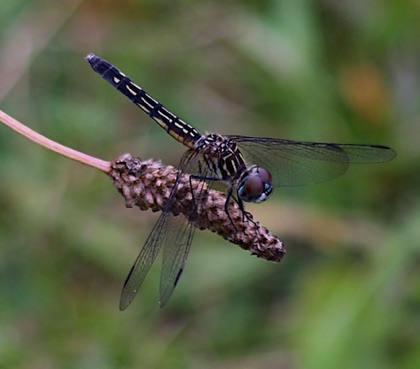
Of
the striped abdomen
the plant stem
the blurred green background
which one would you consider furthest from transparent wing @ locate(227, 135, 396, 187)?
the plant stem

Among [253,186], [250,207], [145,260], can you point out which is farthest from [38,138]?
[250,207]

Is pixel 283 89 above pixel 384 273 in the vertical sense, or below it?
above

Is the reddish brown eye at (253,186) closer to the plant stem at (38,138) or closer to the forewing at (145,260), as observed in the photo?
the forewing at (145,260)

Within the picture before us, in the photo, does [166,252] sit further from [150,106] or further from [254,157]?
[150,106]

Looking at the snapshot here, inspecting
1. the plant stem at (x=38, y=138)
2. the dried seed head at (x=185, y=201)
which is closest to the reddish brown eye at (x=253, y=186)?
the dried seed head at (x=185, y=201)

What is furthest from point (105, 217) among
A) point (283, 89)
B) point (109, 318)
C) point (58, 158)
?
point (283, 89)

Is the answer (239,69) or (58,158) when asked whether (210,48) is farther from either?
(58,158)
